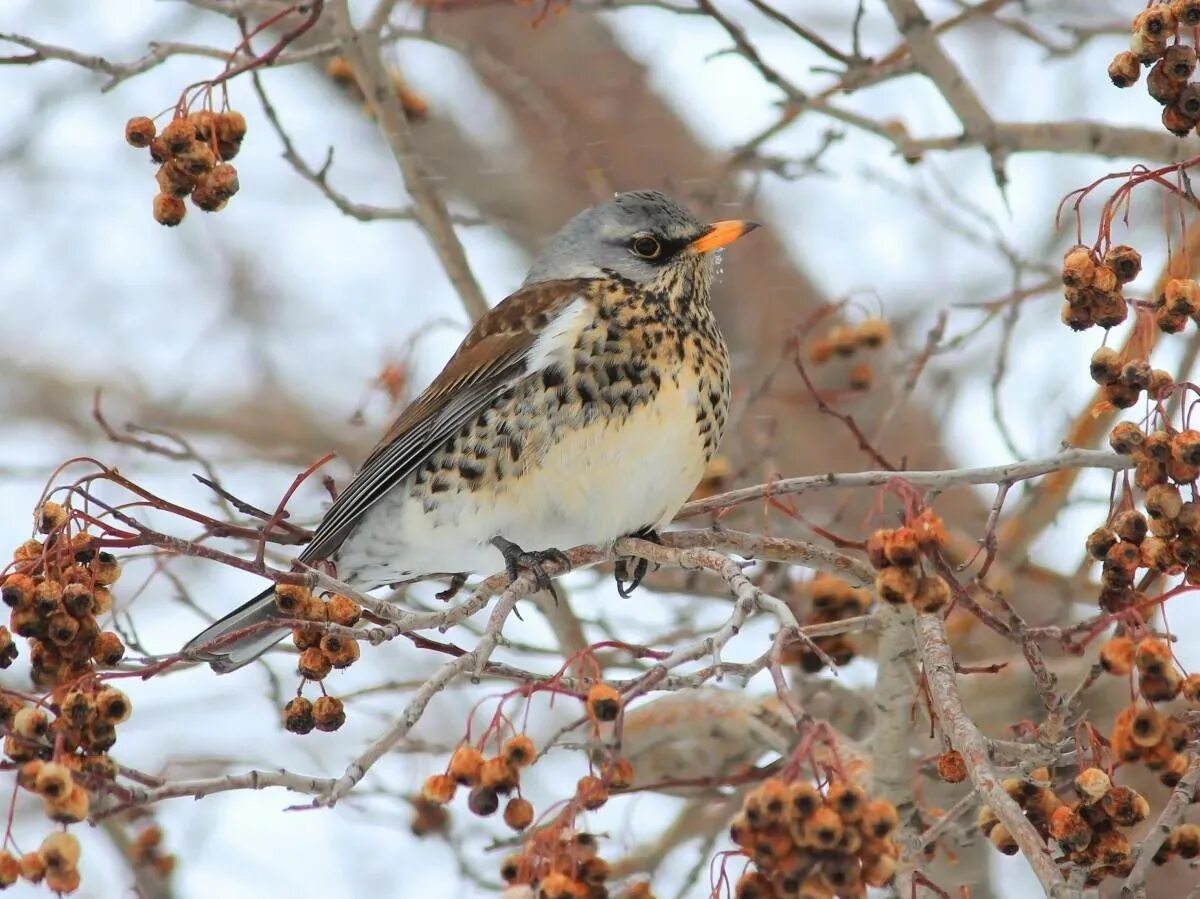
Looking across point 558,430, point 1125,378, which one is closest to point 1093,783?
point 1125,378

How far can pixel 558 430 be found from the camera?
3898 mm

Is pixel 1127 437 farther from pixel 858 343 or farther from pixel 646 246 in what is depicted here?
pixel 858 343

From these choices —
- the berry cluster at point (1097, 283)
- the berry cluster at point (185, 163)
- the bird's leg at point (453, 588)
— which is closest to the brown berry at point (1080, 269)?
the berry cluster at point (1097, 283)

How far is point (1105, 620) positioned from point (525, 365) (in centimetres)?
202

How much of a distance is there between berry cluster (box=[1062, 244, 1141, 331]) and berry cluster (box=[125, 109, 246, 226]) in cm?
159

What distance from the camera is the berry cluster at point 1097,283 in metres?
2.63

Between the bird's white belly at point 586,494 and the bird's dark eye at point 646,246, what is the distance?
515 mm

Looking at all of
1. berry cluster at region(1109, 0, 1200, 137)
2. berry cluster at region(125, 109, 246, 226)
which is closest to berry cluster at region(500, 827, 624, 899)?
berry cluster at region(125, 109, 246, 226)

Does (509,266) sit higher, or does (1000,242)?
(509,266)

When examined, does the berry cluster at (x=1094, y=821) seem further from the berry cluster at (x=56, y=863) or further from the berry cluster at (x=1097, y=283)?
the berry cluster at (x=56, y=863)

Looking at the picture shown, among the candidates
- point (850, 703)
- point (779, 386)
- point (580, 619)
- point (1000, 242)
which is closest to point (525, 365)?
point (580, 619)

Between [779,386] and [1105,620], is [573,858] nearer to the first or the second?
[1105,620]

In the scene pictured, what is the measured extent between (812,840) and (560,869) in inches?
17.3

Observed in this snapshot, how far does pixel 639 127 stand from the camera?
25.3 ft
